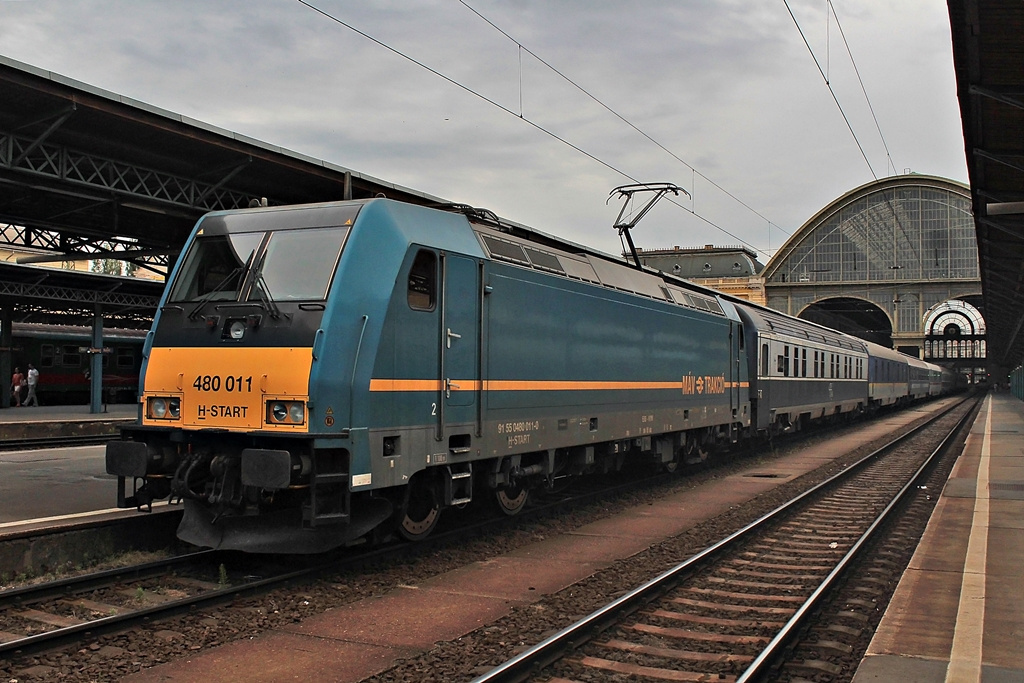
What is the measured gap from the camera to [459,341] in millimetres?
9094

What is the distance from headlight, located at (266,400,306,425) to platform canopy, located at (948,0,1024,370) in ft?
25.4

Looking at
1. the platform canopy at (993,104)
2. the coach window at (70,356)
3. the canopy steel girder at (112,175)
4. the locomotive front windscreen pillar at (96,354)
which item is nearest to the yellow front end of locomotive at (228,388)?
the canopy steel girder at (112,175)

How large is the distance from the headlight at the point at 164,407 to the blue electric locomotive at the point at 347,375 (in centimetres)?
2

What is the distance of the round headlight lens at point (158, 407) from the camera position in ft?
27.4

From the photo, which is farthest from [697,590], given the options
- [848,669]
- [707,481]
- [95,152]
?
[95,152]

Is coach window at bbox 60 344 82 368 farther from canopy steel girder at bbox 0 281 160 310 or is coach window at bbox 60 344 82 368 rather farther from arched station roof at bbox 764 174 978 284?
arched station roof at bbox 764 174 978 284

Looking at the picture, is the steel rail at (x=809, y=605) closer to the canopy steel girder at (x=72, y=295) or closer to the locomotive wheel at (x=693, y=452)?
the locomotive wheel at (x=693, y=452)

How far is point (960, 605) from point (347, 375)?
17.3ft

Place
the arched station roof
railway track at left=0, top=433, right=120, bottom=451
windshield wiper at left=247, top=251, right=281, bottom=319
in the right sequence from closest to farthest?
1. windshield wiper at left=247, top=251, right=281, bottom=319
2. railway track at left=0, top=433, right=120, bottom=451
3. the arched station roof

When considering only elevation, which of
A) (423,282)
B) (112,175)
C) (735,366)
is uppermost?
(112,175)

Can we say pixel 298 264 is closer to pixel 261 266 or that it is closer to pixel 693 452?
pixel 261 266

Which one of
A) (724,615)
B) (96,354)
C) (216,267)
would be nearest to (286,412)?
(216,267)

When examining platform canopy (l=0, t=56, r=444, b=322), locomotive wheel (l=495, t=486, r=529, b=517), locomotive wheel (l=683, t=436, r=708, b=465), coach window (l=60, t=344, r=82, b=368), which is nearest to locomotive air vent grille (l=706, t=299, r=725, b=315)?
locomotive wheel (l=683, t=436, r=708, b=465)

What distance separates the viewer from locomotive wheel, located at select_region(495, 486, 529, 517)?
35.1ft
